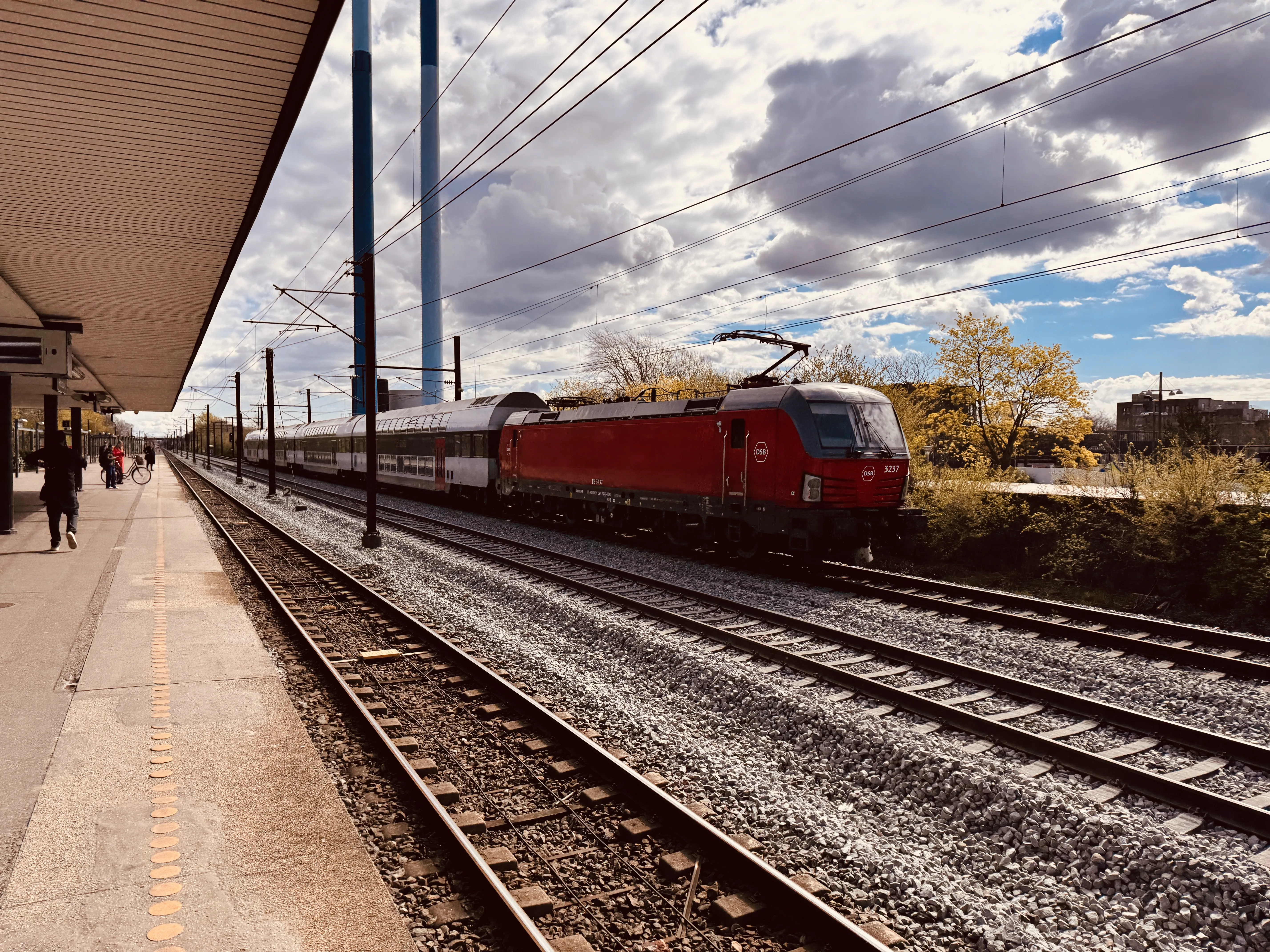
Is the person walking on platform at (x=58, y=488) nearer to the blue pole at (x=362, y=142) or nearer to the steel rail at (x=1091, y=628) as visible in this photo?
the steel rail at (x=1091, y=628)

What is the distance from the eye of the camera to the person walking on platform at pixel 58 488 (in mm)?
13609

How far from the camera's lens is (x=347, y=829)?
14.2ft

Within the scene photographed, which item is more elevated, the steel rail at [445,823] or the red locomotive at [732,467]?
the red locomotive at [732,467]

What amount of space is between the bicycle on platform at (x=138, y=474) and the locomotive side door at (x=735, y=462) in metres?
33.9

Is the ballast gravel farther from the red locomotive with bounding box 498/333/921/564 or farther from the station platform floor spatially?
the red locomotive with bounding box 498/333/921/564

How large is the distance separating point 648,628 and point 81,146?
7.94 meters

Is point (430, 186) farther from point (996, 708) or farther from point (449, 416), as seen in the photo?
point (996, 708)

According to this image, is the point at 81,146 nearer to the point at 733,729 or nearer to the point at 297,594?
the point at 297,594

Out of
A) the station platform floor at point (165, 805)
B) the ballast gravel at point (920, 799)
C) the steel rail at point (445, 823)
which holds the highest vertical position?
the station platform floor at point (165, 805)

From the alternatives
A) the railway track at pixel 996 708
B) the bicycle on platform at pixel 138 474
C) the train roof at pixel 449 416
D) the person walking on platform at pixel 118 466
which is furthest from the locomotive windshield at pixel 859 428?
the bicycle on platform at pixel 138 474

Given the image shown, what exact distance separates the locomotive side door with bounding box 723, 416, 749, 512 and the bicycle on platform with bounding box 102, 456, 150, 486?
33887 mm

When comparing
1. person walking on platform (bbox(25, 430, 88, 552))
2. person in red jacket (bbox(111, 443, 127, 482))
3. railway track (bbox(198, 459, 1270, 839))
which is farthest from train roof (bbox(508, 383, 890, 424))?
person in red jacket (bbox(111, 443, 127, 482))

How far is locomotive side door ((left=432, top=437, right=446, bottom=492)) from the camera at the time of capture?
26797mm

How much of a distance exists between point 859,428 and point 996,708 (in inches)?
254
